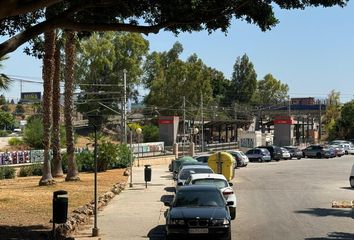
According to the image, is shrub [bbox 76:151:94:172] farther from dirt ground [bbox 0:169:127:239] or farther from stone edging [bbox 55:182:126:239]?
stone edging [bbox 55:182:126:239]

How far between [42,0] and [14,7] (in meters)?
0.65

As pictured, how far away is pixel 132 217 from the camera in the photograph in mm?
19266

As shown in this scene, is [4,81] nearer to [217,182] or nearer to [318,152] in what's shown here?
[217,182]

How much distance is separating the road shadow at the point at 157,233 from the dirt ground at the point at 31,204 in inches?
109

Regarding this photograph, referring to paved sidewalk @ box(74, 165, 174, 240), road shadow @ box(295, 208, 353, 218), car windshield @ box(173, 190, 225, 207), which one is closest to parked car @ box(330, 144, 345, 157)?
paved sidewalk @ box(74, 165, 174, 240)

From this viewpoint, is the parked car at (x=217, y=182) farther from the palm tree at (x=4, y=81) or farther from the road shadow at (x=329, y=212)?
the palm tree at (x=4, y=81)

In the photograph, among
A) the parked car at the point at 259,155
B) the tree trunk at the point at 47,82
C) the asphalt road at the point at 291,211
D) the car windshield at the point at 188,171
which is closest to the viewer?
the asphalt road at the point at 291,211

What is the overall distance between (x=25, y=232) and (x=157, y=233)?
3.44 m

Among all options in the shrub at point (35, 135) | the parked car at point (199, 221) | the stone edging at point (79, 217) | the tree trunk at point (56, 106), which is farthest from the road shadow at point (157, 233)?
the shrub at point (35, 135)

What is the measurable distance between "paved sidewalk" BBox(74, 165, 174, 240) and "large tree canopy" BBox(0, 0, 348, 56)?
539 cm

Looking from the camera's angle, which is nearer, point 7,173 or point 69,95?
point 69,95

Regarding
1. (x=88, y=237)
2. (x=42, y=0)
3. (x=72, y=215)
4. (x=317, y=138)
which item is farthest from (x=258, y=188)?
(x=317, y=138)

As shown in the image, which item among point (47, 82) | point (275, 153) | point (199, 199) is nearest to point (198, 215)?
point (199, 199)

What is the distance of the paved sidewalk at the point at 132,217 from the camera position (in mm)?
15750
